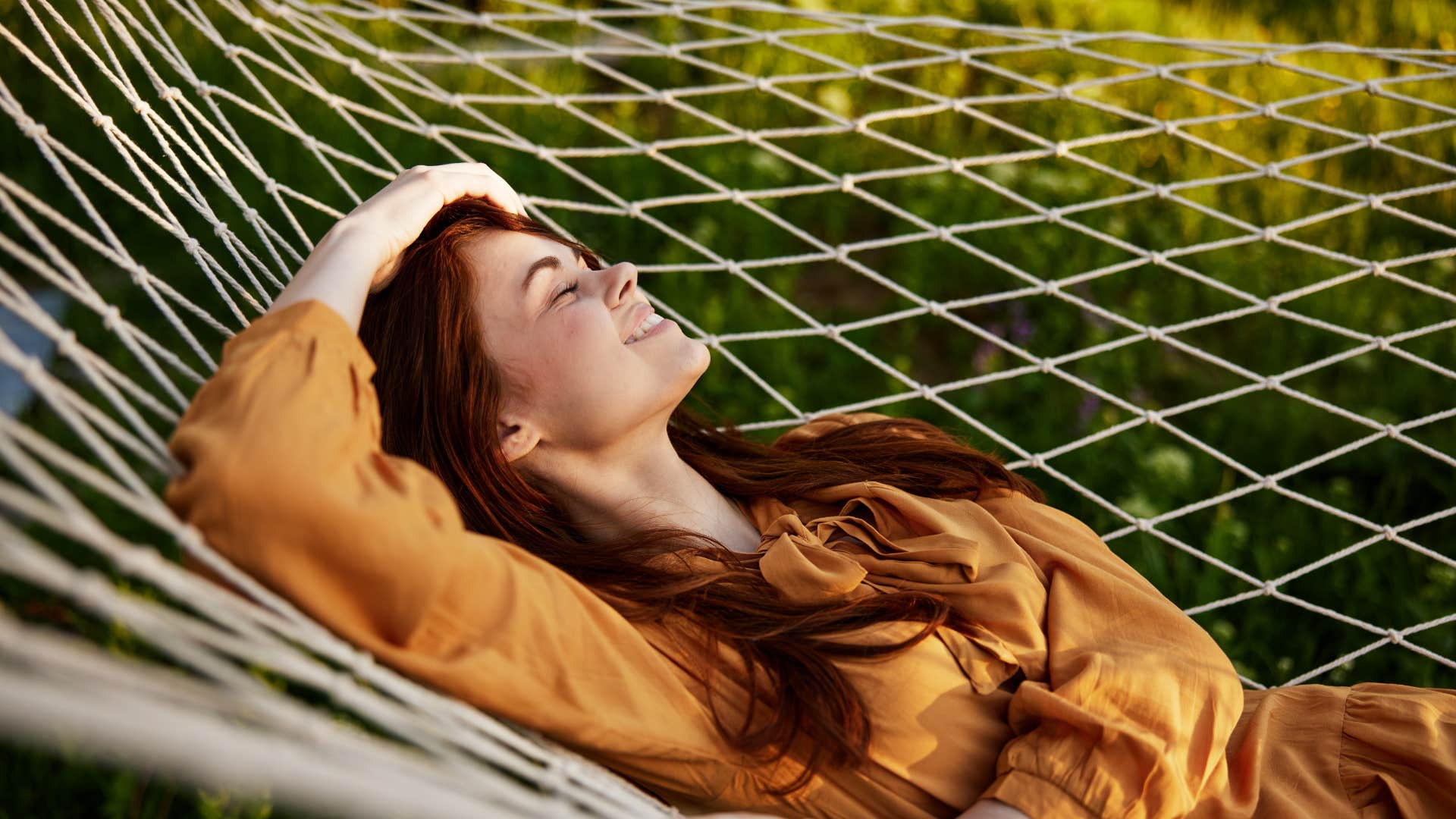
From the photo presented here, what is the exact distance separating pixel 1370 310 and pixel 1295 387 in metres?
0.29

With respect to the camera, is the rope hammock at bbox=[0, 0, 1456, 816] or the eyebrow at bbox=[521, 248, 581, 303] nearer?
the rope hammock at bbox=[0, 0, 1456, 816]

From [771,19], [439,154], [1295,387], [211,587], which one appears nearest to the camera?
[211,587]

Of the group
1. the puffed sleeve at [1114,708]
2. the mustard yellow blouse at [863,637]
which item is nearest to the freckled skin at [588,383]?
the mustard yellow blouse at [863,637]

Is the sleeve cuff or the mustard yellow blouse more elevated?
the mustard yellow blouse

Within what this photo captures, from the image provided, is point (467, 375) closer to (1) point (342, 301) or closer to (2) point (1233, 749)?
(1) point (342, 301)

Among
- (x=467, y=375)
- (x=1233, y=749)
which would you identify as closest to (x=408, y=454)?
(x=467, y=375)

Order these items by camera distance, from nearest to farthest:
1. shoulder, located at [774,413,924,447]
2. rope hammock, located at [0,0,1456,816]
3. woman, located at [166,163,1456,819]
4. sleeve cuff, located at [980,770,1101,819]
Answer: rope hammock, located at [0,0,1456,816] < woman, located at [166,163,1456,819] < sleeve cuff, located at [980,770,1101,819] < shoulder, located at [774,413,924,447]

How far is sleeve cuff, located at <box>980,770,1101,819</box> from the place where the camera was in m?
1.07

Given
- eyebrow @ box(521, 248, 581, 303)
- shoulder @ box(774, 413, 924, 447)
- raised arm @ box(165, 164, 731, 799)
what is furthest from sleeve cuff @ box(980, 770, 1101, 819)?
eyebrow @ box(521, 248, 581, 303)

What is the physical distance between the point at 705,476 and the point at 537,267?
1.04 ft

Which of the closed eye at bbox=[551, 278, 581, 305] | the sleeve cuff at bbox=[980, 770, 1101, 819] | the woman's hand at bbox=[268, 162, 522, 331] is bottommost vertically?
the sleeve cuff at bbox=[980, 770, 1101, 819]

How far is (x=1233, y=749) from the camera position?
4.24 feet

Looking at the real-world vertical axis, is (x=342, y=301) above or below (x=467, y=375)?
above

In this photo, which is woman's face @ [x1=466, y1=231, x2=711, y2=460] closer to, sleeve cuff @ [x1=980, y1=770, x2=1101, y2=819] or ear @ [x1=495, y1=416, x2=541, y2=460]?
ear @ [x1=495, y1=416, x2=541, y2=460]
